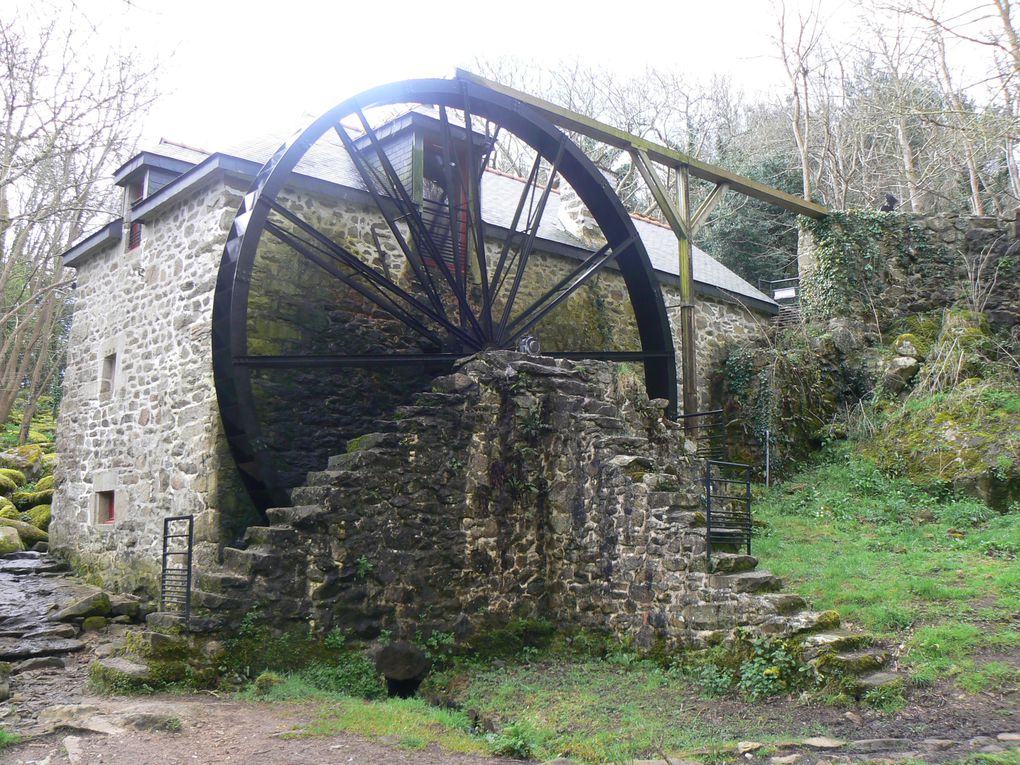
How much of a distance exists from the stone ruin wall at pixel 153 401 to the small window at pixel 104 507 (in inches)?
3.9

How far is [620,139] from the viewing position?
10898 millimetres

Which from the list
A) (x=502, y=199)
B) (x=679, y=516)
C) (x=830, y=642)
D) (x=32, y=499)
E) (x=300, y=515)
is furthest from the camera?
(x=32, y=499)

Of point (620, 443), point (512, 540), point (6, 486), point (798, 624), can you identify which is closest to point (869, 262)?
point (620, 443)

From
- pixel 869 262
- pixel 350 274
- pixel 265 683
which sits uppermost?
pixel 869 262

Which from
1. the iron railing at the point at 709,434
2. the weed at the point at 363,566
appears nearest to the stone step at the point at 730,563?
the weed at the point at 363,566

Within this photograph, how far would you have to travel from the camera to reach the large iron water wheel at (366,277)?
743cm

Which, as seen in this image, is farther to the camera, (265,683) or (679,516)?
(679,516)

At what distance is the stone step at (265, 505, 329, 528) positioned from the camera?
21.8ft

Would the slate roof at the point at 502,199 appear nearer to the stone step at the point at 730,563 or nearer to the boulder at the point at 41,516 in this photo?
the stone step at the point at 730,563

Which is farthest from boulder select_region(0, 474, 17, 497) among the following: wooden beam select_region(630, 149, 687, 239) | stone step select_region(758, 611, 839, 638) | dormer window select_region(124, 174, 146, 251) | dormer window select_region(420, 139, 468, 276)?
stone step select_region(758, 611, 839, 638)

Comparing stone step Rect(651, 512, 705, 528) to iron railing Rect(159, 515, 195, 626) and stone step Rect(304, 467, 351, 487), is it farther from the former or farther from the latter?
iron railing Rect(159, 515, 195, 626)

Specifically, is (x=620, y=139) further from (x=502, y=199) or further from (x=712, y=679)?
(x=712, y=679)

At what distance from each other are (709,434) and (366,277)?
6.19 m

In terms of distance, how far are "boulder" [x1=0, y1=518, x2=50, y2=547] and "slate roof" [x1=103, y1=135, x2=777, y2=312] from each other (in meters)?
6.08
